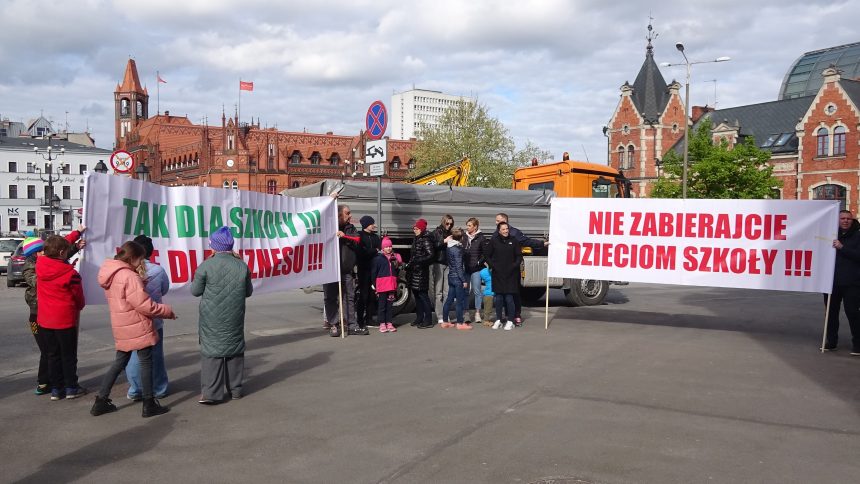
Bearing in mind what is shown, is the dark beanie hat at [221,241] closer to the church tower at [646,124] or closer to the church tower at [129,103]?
the church tower at [646,124]

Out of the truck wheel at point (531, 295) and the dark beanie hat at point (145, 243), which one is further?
the truck wheel at point (531, 295)

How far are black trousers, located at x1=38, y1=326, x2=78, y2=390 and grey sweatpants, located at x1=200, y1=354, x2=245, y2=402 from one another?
1.30m

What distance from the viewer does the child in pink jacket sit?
639 centimetres

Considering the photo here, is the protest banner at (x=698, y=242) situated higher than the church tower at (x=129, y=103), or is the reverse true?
the church tower at (x=129, y=103)

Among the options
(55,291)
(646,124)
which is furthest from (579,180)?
(646,124)

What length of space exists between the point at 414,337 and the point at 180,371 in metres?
3.58

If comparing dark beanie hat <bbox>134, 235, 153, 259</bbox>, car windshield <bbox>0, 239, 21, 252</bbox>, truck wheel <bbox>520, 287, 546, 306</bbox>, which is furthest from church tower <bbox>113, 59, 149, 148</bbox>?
dark beanie hat <bbox>134, 235, 153, 259</bbox>

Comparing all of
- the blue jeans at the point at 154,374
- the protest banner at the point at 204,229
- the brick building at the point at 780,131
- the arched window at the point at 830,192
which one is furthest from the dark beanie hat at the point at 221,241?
the arched window at the point at 830,192

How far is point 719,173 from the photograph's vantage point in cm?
4353

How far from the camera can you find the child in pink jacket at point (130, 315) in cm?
639

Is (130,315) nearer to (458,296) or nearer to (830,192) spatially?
(458,296)

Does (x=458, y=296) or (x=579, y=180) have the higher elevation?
(x=579, y=180)

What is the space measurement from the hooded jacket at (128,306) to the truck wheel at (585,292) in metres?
10.2

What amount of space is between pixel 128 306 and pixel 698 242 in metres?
8.40
